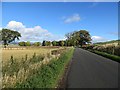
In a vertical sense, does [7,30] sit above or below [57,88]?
above

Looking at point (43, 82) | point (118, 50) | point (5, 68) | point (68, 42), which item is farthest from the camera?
point (68, 42)

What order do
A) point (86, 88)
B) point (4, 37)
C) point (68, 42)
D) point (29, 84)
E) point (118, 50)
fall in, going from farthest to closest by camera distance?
point (68, 42) → point (4, 37) → point (118, 50) → point (86, 88) → point (29, 84)

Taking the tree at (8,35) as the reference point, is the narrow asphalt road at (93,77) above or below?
below

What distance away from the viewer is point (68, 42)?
188 meters

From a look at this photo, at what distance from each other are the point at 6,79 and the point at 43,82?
5.43ft

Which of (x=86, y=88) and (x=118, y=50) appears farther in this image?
(x=118, y=50)

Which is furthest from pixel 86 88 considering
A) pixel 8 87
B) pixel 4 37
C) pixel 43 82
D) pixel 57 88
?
pixel 4 37

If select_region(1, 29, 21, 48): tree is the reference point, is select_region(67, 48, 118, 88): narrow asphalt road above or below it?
below

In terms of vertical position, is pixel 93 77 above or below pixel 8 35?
below

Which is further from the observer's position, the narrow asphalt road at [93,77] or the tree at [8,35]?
the tree at [8,35]

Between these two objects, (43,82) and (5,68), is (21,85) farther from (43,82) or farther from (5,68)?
(5,68)

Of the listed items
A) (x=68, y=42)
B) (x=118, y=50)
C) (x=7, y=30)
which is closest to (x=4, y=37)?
(x=7, y=30)

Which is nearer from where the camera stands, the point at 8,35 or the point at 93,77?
the point at 93,77

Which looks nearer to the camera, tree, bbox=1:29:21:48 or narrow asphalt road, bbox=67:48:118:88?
narrow asphalt road, bbox=67:48:118:88
